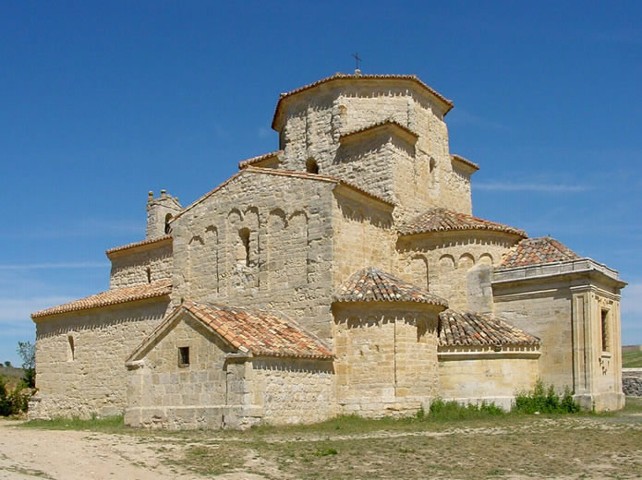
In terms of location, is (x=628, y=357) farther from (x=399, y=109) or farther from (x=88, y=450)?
(x=88, y=450)

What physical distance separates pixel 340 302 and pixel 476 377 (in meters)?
4.16

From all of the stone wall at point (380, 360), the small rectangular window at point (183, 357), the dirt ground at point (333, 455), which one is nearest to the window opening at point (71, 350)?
the small rectangular window at point (183, 357)

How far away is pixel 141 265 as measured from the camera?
26156 mm

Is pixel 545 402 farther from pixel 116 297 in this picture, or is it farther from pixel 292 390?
pixel 116 297

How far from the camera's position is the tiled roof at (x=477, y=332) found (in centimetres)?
1941

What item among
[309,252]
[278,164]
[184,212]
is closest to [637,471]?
[309,252]

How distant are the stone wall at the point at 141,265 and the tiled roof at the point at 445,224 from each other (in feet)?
27.3

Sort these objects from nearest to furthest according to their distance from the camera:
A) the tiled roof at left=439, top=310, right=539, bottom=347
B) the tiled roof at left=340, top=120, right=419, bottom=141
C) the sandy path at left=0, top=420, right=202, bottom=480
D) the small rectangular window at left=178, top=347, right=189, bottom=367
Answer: the sandy path at left=0, top=420, right=202, bottom=480 → the small rectangular window at left=178, top=347, right=189, bottom=367 → the tiled roof at left=439, top=310, right=539, bottom=347 → the tiled roof at left=340, top=120, right=419, bottom=141

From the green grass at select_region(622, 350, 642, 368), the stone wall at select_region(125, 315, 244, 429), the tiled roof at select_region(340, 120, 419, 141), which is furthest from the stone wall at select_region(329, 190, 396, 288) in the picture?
the green grass at select_region(622, 350, 642, 368)

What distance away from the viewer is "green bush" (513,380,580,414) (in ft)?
63.3

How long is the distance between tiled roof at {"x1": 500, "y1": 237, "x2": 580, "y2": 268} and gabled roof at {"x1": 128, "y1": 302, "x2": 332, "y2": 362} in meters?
6.40

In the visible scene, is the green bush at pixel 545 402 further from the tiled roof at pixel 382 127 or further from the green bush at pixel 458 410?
the tiled roof at pixel 382 127

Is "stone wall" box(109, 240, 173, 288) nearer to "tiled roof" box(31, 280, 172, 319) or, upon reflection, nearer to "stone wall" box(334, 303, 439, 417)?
"tiled roof" box(31, 280, 172, 319)

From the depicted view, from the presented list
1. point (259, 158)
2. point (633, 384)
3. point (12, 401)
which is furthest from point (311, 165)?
point (633, 384)
